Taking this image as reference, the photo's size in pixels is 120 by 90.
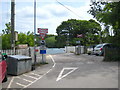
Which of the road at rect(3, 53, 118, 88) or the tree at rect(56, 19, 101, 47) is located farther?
the tree at rect(56, 19, 101, 47)

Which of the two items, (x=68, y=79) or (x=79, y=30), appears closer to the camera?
(x=68, y=79)

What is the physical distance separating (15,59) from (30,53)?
516cm

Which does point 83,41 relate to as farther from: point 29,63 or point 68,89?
point 68,89

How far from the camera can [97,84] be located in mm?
7375

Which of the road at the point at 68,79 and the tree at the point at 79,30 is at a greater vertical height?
the tree at the point at 79,30

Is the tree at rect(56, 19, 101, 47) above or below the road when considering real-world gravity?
above

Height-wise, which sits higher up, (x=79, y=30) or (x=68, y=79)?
(x=79, y=30)

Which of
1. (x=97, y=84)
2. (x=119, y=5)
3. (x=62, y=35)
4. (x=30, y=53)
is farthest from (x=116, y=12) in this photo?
(x=62, y=35)

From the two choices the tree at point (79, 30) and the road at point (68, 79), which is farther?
the tree at point (79, 30)

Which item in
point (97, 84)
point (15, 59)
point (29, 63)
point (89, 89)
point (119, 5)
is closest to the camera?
point (89, 89)

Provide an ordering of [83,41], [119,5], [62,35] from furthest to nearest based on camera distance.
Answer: [62,35], [83,41], [119,5]

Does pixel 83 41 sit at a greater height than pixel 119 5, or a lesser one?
lesser

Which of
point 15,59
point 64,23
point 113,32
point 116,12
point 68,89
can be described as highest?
point 64,23

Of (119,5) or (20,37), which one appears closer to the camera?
(119,5)
